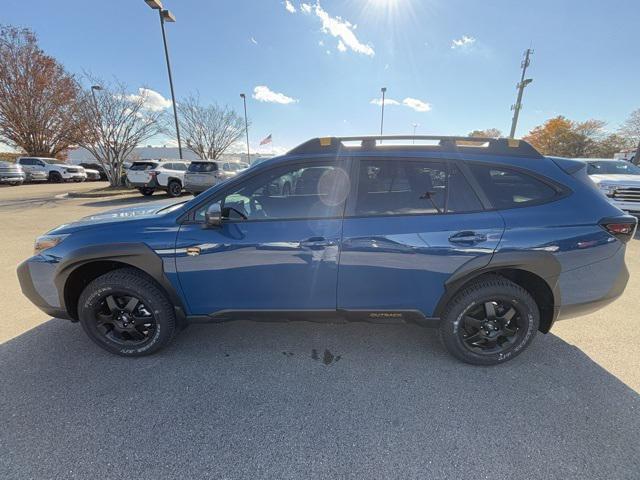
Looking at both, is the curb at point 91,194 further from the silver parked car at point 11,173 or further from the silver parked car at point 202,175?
the silver parked car at point 11,173

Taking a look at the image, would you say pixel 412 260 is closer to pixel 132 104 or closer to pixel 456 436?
pixel 456 436

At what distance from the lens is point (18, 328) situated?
2938 millimetres

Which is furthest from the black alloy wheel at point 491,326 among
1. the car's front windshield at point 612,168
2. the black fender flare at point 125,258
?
the car's front windshield at point 612,168

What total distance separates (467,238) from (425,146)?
2.65ft

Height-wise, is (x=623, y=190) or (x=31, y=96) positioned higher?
(x=31, y=96)

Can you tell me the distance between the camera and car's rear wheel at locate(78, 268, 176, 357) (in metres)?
2.38

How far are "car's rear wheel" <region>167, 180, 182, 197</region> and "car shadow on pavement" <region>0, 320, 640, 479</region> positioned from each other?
41.6ft

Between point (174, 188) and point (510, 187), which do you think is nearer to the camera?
point (510, 187)

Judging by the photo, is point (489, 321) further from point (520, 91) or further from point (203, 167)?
point (520, 91)

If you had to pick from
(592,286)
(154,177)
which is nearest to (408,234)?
(592,286)

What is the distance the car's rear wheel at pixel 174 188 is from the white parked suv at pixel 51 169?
1362 cm

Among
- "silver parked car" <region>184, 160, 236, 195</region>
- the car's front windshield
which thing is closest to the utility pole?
the car's front windshield

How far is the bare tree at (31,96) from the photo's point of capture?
77.9 ft

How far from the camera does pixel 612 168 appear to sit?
353 inches
